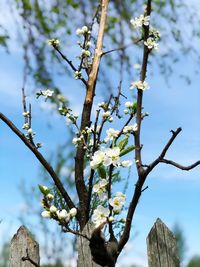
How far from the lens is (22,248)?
2.67m

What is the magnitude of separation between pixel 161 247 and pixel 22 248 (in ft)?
2.32

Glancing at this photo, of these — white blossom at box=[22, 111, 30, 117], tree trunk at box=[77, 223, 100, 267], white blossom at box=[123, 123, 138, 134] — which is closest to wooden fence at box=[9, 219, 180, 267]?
tree trunk at box=[77, 223, 100, 267]

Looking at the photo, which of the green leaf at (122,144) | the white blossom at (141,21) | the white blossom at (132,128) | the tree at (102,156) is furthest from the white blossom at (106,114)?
the green leaf at (122,144)

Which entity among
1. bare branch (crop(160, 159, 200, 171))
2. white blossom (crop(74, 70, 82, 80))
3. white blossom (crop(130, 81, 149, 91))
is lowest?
bare branch (crop(160, 159, 200, 171))

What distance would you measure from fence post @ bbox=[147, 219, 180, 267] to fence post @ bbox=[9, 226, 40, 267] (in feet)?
1.88

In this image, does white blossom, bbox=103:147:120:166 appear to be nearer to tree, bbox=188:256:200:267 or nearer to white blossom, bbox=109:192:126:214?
white blossom, bbox=109:192:126:214

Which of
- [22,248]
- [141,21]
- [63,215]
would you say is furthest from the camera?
[22,248]

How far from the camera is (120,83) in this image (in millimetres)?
3574

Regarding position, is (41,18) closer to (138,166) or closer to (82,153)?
(82,153)

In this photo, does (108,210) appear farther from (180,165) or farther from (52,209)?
(180,165)

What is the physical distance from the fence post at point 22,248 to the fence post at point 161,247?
0.57 m

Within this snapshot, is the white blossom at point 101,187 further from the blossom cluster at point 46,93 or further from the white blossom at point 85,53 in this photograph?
the white blossom at point 85,53

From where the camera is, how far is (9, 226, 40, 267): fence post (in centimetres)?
263

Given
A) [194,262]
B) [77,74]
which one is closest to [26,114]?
[77,74]
